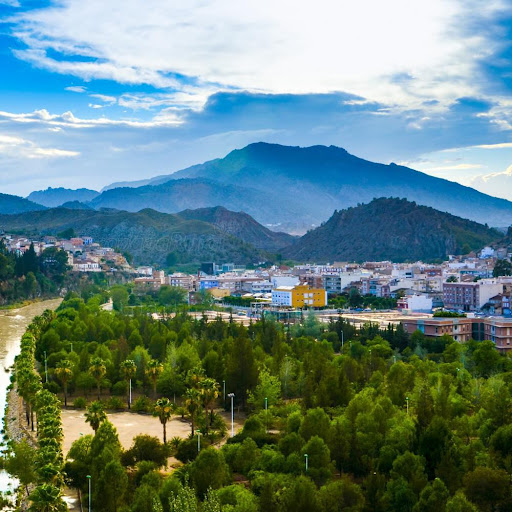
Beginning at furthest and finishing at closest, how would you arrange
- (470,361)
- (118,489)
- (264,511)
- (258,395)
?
(470,361), (258,395), (118,489), (264,511)

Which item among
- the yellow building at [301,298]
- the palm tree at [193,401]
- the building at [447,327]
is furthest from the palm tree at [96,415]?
the yellow building at [301,298]

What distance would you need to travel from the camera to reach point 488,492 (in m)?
25.1

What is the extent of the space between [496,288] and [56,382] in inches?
2282

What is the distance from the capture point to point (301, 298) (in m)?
101

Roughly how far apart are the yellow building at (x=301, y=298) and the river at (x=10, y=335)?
1177 inches

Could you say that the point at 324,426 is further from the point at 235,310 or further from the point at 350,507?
the point at 235,310

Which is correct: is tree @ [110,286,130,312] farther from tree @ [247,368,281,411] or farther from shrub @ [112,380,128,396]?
tree @ [247,368,281,411]

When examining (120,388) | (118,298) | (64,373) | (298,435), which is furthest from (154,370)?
(118,298)

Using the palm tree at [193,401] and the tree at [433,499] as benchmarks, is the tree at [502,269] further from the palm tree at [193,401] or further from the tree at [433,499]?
the tree at [433,499]

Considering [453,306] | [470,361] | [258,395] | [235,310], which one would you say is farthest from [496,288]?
[258,395]

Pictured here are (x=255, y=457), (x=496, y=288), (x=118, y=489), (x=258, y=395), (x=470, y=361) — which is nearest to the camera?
(x=118, y=489)

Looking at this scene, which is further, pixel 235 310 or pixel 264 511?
pixel 235 310

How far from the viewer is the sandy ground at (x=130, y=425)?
37.6 m

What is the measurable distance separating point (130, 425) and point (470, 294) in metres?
60.3
